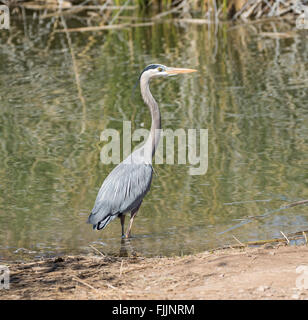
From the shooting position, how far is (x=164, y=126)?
8.45 metres

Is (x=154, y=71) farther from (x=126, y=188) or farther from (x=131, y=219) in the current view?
(x=131, y=219)

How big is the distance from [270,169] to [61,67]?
5745 millimetres

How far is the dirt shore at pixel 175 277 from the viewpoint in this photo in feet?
12.6

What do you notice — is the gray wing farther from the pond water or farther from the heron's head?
the heron's head

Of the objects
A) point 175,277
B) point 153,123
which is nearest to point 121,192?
point 153,123

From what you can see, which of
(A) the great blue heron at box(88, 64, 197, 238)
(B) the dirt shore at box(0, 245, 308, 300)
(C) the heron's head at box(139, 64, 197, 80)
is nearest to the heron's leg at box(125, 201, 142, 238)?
(A) the great blue heron at box(88, 64, 197, 238)

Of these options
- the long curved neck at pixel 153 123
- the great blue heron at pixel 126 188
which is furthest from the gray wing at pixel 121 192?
the long curved neck at pixel 153 123

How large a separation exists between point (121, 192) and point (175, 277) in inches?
70.5

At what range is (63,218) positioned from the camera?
6195 millimetres

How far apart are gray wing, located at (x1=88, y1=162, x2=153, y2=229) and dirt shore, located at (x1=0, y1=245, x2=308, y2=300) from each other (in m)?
0.87

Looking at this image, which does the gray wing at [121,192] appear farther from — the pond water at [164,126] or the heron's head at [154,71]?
the heron's head at [154,71]
